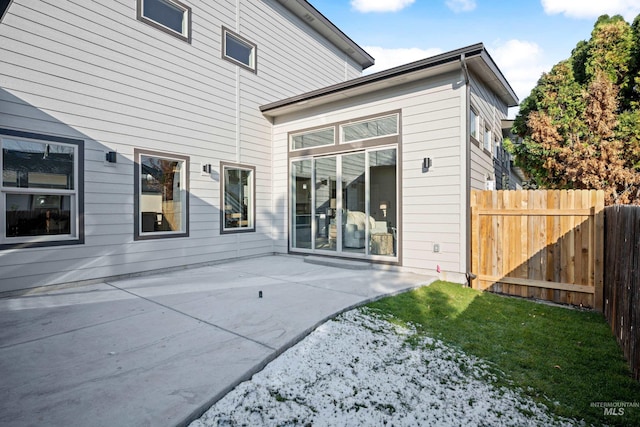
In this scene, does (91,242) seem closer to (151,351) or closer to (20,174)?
(20,174)

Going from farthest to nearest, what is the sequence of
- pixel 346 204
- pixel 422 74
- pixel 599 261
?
pixel 346 204 → pixel 422 74 → pixel 599 261

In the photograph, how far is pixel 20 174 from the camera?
4.34 metres

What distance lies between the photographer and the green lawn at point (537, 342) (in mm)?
2322

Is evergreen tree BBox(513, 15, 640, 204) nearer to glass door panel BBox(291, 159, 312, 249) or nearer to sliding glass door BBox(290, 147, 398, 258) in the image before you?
Answer: sliding glass door BBox(290, 147, 398, 258)

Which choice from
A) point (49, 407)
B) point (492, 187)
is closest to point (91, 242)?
point (49, 407)

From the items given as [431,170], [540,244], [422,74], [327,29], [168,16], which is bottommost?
[540,244]

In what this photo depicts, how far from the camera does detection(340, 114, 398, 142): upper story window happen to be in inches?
238

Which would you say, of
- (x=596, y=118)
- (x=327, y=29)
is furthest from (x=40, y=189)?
(x=596, y=118)

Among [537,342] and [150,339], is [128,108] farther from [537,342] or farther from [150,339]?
[537,342]

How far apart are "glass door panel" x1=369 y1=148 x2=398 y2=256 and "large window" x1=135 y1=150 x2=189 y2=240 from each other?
11.6ft

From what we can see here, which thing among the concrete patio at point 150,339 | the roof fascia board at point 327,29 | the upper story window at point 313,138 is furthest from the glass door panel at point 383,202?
the roof fascia board at point 327,29

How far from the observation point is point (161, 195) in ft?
19.3
